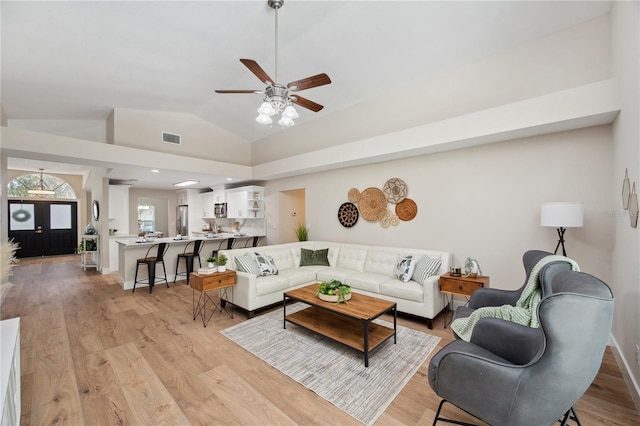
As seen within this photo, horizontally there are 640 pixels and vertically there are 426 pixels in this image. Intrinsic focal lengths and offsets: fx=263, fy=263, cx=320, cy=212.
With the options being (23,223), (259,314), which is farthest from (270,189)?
(23,223)

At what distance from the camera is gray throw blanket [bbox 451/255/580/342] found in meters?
2.16

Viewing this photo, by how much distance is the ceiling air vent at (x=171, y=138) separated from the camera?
6031mm

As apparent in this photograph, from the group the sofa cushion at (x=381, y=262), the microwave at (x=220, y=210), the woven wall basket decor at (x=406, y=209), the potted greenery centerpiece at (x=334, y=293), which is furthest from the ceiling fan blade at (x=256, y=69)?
the microwave at (x=220, y=210)

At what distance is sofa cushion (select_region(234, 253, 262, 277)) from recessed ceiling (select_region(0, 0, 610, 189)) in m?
3.06

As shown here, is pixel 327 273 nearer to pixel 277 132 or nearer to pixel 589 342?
pixel 589 342

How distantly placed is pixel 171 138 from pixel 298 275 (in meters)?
4.51

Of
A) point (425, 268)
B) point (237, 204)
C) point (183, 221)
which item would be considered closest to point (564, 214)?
point (425, 268)

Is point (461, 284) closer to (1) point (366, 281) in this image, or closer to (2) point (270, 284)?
(1) point (366, 281)

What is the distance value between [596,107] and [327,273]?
396 cm

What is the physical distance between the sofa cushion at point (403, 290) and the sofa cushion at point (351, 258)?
883 mm

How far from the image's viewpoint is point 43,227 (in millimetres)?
9711

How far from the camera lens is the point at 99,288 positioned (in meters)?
5.48

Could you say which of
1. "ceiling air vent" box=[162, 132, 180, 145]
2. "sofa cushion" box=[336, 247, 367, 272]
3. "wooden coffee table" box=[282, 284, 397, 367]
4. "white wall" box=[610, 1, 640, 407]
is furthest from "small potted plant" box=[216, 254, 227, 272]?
"white wall" box=[610, 1, 640, 407]

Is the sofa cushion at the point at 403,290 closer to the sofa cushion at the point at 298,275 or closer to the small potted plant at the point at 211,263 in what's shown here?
the sofa cushion at the point at 298,275
